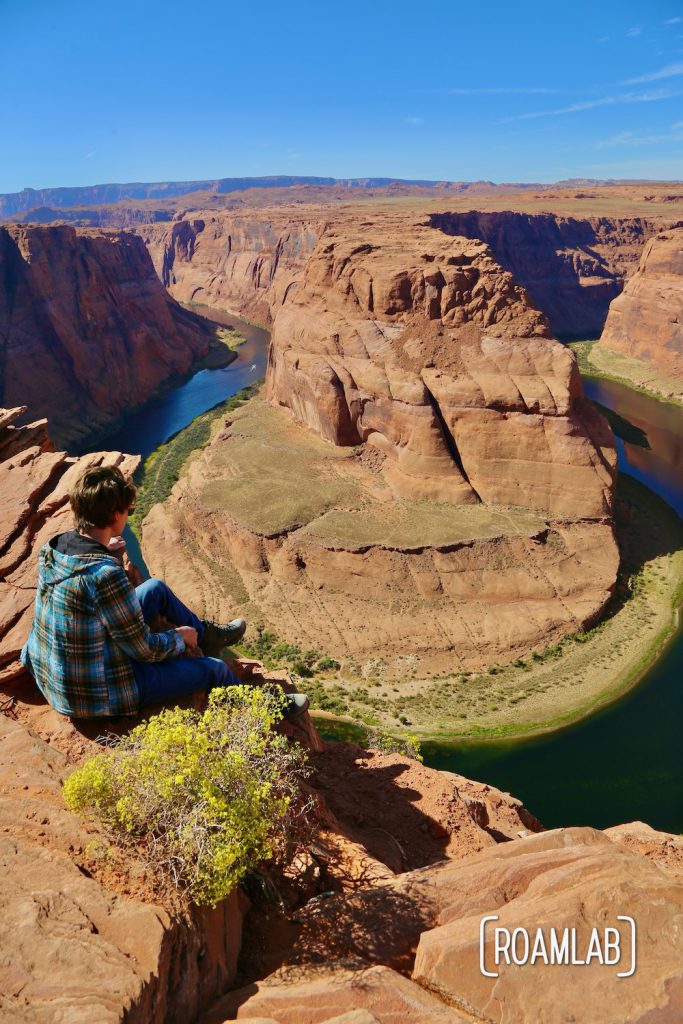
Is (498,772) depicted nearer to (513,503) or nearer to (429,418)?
(513,503)

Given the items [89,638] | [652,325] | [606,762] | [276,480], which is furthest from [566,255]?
[89,638]

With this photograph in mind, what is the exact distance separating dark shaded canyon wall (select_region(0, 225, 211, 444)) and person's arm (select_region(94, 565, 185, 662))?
67.2 metres

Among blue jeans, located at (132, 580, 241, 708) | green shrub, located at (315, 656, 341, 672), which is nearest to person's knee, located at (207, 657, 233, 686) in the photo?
blue jeans, located at (132, 580, 241, 708)

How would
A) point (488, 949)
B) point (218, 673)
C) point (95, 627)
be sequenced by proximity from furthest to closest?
point (218, 673), point (95, 627), point (488, 949)

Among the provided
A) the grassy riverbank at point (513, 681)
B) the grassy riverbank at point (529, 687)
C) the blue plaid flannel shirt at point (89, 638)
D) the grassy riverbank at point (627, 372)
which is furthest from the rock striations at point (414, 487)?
the grassy riverbank at point (627, 372)

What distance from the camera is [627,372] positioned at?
8300 cm

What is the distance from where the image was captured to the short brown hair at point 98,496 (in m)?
7.27

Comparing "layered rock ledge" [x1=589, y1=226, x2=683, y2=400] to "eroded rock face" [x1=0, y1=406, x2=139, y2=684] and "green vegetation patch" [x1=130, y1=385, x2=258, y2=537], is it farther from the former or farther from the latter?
"eroded rock face" [x1=0, y1=406, x2=139, y2=684]

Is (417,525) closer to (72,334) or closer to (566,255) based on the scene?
(72,334)

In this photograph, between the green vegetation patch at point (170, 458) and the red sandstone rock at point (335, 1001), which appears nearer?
the red sandstone rock at point (335, 1001)

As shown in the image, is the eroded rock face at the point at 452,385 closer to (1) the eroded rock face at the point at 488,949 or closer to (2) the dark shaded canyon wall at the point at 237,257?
(1) the eroded rock face at the point at 488,949

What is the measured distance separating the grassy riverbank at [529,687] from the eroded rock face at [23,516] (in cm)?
1925

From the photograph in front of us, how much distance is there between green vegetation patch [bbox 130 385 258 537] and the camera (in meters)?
51.5

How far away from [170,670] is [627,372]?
289 ft
